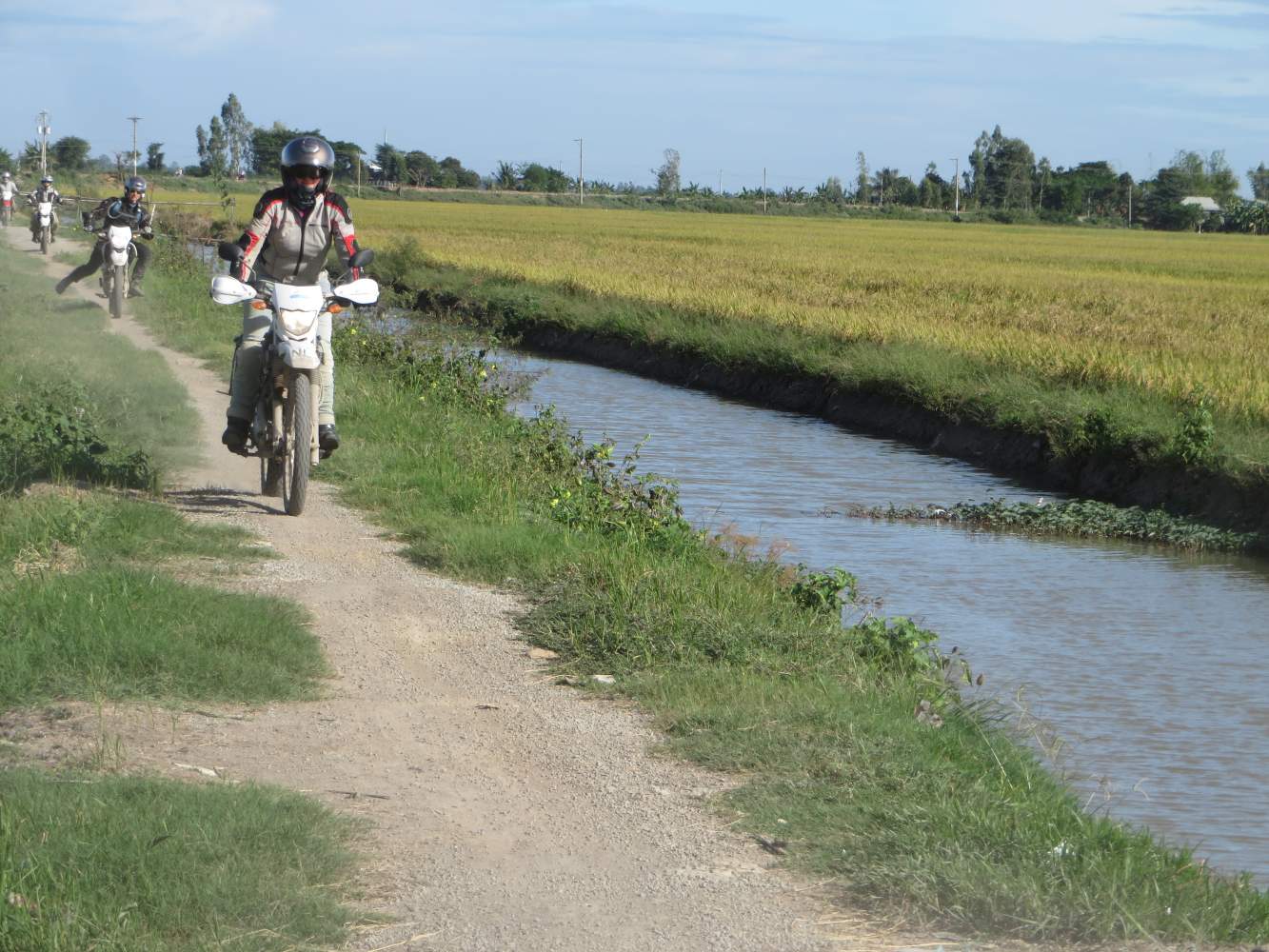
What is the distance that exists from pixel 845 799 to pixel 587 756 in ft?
2.87

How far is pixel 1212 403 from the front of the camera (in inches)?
543

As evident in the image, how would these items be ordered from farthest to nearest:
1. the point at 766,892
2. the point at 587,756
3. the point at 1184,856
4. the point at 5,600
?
the point at 5,600 → the point at 587,756 → the point at 1184,856 → the point at 766,892

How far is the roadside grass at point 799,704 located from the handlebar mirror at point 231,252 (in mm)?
1576

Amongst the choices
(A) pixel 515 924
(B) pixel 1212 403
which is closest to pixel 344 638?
(A) pixel 515 924

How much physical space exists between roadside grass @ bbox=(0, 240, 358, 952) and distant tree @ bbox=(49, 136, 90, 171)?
8698 cm

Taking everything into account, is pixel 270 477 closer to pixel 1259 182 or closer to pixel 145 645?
pixel 145 645

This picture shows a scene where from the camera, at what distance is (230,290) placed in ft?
25.6

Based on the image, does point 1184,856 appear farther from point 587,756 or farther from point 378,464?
point 378,464

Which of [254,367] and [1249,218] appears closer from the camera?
[254,367]

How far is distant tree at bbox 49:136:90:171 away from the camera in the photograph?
90.8 meters

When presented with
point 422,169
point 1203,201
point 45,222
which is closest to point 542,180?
point 422,169

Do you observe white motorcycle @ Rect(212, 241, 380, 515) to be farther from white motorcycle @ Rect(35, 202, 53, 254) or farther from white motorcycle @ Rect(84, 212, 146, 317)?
white motorcycle @ Rect(35, 202, 53, 254)

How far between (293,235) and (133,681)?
3.41 m

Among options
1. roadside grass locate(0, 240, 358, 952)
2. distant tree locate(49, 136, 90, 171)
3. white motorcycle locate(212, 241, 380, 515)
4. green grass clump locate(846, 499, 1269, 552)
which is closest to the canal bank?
green grass clump locate(846, 499, 1269, 552)
